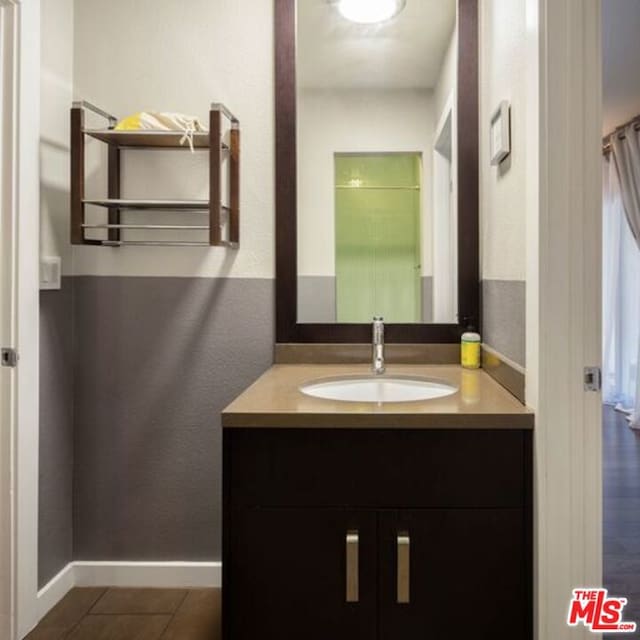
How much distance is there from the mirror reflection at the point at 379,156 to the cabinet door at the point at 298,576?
0.86 meters

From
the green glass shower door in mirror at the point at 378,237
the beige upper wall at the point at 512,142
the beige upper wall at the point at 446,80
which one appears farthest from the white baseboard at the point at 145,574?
the beige upper wall at the point at 446,80

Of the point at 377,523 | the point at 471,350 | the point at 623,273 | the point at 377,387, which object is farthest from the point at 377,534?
the point at 623,273

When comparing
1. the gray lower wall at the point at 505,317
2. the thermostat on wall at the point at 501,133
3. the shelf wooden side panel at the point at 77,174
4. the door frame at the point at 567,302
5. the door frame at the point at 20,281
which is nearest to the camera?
the door frame at the point at 567,302

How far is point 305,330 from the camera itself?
6.77 feet

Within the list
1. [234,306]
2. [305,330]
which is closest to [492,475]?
[305,330]

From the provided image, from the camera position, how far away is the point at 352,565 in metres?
1.31

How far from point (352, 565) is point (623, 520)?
1911mm

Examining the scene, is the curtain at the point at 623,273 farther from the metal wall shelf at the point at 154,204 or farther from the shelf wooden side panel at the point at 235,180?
the metal wall shelf at the point at 154,204

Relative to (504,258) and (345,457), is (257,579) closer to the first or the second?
→ (345,457)

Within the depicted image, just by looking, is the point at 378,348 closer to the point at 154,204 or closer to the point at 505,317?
the point at 505,317

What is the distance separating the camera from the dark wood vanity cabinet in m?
1.30

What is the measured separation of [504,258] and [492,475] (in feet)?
2.12

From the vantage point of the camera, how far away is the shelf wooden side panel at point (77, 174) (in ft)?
6.07

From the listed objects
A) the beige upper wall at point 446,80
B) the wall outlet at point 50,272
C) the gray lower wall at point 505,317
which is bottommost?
the gray lower wall at point 505,317
